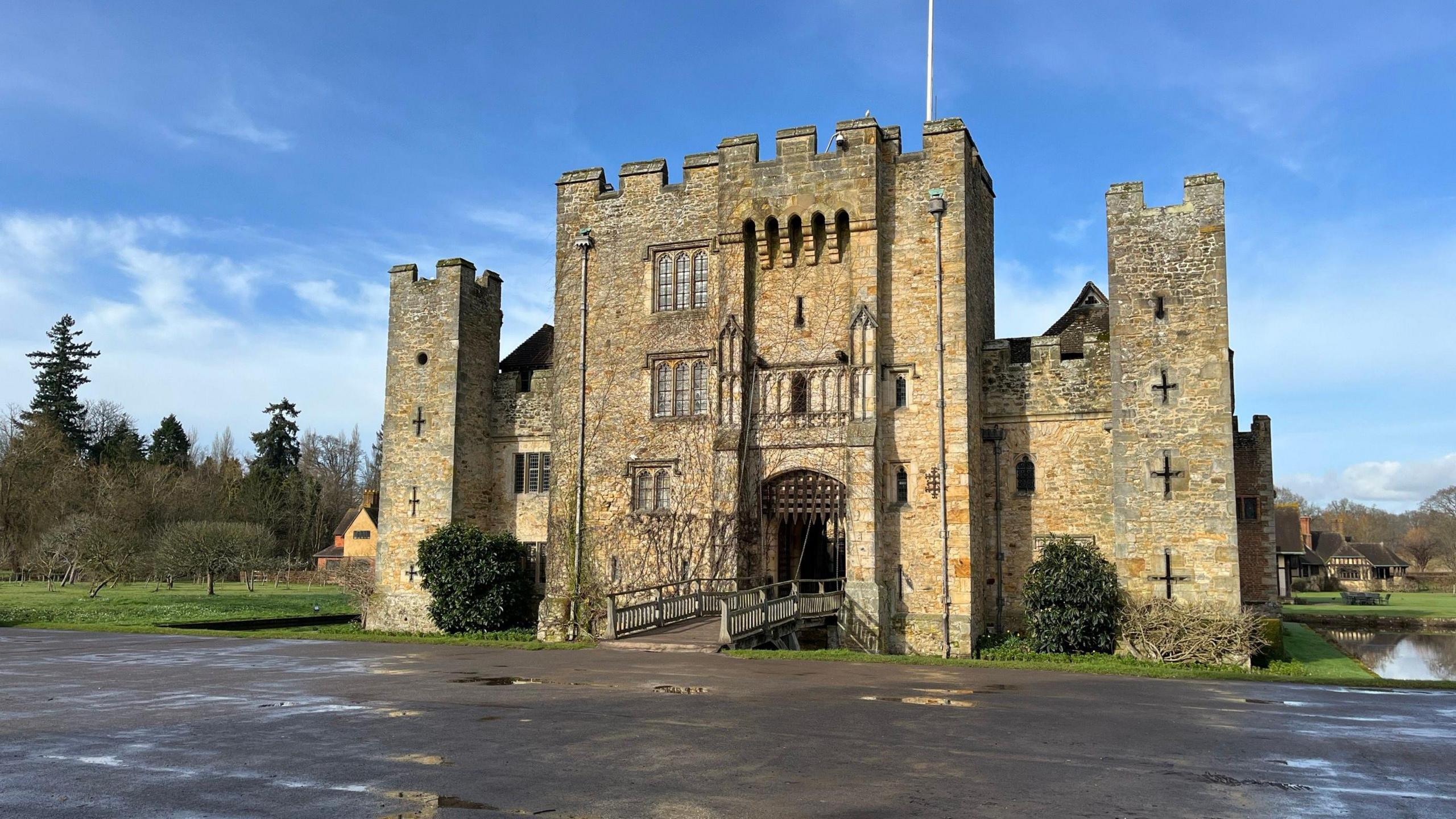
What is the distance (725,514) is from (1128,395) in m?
9.96

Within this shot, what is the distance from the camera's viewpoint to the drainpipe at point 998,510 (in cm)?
2492

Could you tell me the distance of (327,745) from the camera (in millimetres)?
9609

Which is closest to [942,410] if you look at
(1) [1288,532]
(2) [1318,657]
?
(2) [1318,657]

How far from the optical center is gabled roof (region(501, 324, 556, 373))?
32.8 meters

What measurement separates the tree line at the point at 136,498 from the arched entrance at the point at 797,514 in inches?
1134

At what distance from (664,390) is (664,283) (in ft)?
9.69

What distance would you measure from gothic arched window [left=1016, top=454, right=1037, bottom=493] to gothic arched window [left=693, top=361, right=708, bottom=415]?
8058 mm

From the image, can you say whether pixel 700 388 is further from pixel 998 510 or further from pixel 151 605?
pixel 151 605

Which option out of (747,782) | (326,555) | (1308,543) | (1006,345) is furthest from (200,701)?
(1308,543)

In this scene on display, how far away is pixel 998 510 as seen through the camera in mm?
25141

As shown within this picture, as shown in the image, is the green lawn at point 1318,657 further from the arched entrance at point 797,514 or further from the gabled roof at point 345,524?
the gabled roof at point 345,524

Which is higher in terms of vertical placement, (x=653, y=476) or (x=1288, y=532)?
(x=653, y=476)

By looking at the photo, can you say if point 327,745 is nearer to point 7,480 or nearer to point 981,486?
point 981,486

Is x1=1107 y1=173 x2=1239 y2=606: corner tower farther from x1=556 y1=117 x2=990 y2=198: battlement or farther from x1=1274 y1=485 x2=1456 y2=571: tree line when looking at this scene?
x1=1274 y1=485 x2=1456 y2=571: tree line
